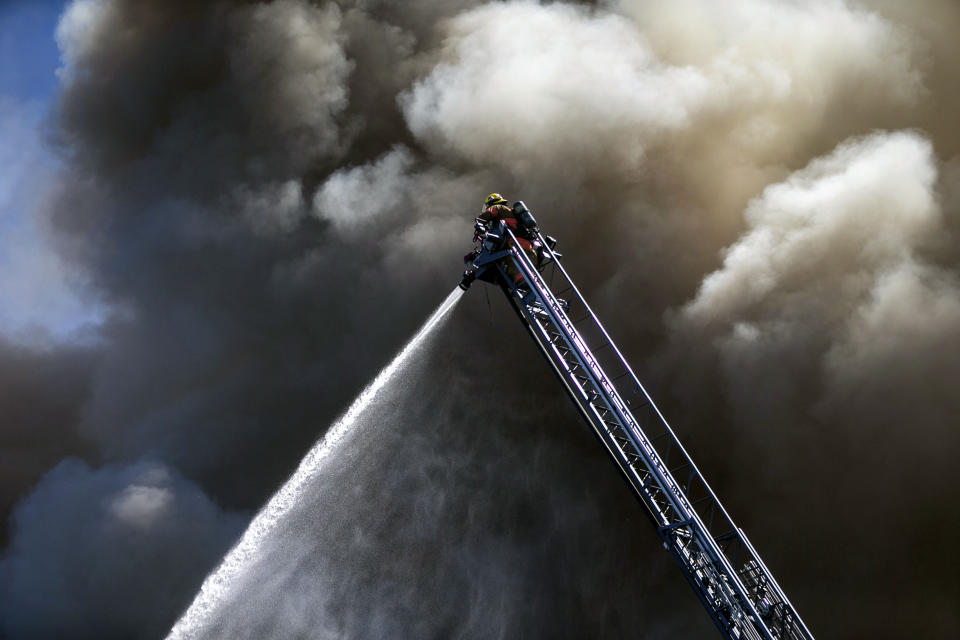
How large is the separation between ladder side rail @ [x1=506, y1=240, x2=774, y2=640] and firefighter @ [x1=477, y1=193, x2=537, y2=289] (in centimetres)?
36

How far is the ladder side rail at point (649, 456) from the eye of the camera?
971 inches

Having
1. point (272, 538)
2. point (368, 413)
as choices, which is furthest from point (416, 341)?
point (272, 538)

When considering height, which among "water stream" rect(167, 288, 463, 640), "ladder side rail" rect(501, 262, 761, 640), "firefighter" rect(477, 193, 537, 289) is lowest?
"ladder side rail" rect(501, 262, 761, 640)

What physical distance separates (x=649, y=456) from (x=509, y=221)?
8079 mm

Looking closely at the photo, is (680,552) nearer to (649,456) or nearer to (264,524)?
(649,456)

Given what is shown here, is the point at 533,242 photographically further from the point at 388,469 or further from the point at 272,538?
the point at 388,469

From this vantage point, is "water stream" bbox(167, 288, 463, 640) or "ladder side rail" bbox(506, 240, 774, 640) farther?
"water stream" bbox(167, 288, 463, 640)

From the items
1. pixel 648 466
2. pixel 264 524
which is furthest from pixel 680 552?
pixel 264 524

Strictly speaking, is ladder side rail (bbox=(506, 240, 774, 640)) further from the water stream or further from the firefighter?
the water stream

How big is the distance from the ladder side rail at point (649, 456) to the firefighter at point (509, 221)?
1.17ft

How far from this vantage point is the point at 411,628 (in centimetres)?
3903

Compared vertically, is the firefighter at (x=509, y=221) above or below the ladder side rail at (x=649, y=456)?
above

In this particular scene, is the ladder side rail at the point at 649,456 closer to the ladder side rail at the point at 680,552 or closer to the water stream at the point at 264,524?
the ladder side rail at the point at 680,552

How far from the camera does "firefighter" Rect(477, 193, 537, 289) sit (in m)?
27.1
